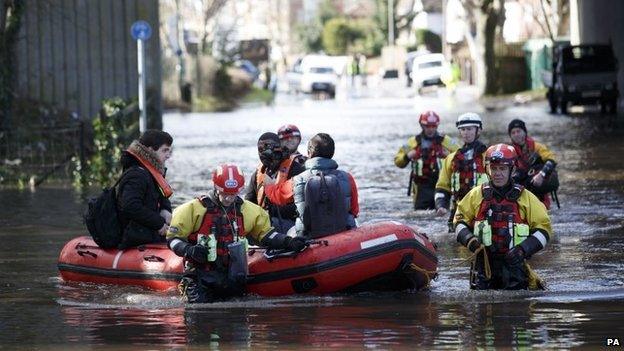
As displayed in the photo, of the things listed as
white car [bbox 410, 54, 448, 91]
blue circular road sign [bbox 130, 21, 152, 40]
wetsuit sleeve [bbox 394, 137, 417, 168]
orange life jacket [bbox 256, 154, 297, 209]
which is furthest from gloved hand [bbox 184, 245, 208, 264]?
white car [bbox 410, 54, 448, 91]

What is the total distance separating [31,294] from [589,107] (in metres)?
39.4

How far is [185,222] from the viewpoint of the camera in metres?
12.8

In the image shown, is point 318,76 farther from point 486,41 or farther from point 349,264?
point 349,264

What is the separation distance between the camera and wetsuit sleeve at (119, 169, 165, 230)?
553 inches

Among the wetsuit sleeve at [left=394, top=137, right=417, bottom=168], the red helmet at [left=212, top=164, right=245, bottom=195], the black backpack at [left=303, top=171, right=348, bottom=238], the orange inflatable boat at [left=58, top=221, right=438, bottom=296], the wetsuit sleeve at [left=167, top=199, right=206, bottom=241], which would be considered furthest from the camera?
the wetsuit sleeve at [left=394, top=137, right=417, bottom=168]

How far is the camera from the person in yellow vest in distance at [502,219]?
12.4 m

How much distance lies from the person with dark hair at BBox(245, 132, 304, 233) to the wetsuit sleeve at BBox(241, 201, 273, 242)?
4.50ft

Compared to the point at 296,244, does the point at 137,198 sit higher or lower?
higher

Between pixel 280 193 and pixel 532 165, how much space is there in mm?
4039

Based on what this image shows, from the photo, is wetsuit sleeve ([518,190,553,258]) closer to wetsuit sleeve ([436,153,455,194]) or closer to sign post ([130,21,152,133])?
wetsuit sleeve ([436,153,455,194])

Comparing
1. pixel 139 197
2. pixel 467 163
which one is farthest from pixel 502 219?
pixel 467 163

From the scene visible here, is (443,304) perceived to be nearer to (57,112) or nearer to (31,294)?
(31,294)

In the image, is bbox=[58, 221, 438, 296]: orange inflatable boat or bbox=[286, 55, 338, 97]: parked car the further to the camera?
bbox=[286, 55, 338, 97]: parked car

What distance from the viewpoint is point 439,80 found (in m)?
74.9
